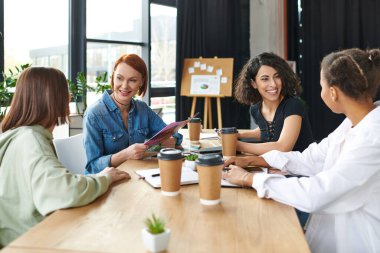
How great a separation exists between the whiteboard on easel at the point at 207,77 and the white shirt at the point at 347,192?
3646 mm

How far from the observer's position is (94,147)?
2.10 m

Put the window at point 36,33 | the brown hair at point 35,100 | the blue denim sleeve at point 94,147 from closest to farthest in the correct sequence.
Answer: the brown hair at point 35,100, the blue denim sleeve at point 94,147, the window at point 36,33

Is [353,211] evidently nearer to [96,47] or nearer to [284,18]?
[96,47]

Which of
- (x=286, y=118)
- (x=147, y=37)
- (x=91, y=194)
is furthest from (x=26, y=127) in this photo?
(x=147, y=37)

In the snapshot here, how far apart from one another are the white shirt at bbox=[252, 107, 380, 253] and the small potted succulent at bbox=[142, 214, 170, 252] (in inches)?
18.8

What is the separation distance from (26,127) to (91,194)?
33 centimetres

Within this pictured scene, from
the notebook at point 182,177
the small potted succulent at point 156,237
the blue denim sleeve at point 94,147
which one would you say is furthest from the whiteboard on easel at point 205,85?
the small potted succulent at point 156,237

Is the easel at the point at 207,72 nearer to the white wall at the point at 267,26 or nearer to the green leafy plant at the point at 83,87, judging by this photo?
the white wall at the point at 267,26

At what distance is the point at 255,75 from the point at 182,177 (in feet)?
3.75

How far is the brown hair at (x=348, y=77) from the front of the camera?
4.37 ft

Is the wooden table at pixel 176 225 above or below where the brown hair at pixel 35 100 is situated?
below

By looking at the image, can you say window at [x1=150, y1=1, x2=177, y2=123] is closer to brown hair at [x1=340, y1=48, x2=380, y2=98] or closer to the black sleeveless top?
the black sleeveless top

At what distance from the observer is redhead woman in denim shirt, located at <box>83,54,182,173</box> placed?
2.07m

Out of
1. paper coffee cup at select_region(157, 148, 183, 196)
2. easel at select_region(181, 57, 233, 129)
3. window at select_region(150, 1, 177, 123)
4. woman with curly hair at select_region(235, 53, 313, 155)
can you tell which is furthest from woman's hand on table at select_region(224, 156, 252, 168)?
window at select_region(150, 1, 177, 123)
